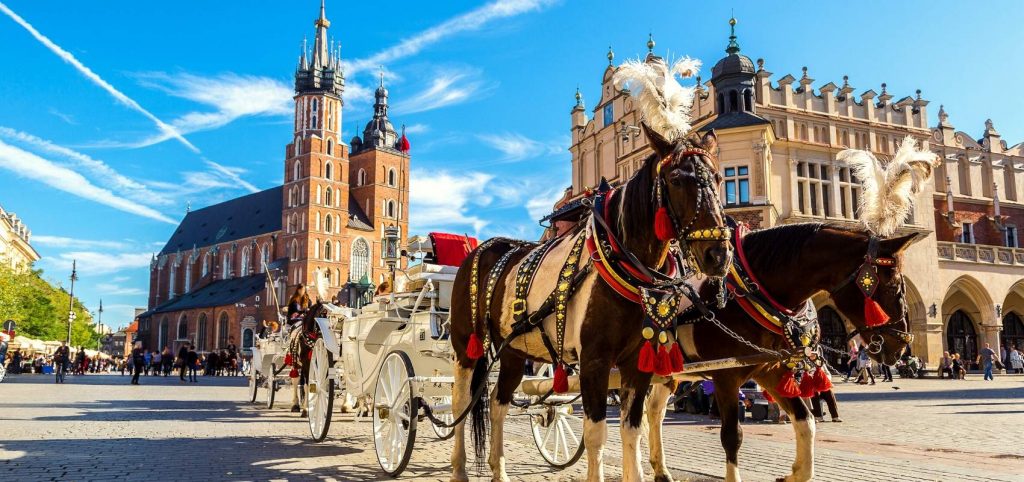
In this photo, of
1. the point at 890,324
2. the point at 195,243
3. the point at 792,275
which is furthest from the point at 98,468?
the point at 195,243

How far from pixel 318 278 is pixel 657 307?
944 centimetres

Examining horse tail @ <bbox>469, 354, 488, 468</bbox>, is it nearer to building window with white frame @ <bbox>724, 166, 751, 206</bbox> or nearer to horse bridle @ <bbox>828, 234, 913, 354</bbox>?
horse bridle @ <bbox>828, 234, 913, 354</bbox>

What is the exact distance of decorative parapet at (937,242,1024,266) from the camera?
3422 cm

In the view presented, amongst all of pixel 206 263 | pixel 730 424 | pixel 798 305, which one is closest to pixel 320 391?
pixel 730 424

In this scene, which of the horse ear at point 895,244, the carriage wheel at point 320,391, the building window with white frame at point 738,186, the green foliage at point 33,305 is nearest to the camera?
the horse ear at point 895,244

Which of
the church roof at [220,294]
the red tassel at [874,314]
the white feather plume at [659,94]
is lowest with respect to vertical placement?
the red tassel at [874,314]

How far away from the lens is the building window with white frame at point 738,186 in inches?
1146

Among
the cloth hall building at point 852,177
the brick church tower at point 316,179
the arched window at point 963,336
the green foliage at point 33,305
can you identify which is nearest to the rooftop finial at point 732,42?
the cloth hall building at point 852,177

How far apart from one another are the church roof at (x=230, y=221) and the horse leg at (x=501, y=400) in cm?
8402

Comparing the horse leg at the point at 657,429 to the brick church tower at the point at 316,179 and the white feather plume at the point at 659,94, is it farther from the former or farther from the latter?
the brick church tower at the point at 316,179

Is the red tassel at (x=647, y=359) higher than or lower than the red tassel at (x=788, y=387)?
higher

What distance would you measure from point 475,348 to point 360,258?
264ft

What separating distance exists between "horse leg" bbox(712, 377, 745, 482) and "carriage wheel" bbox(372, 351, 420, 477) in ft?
7.83

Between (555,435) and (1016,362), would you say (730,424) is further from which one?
(1016,362)
